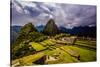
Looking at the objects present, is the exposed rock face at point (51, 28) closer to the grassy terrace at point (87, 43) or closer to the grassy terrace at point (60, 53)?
the grassy terrace at point (60, 53)

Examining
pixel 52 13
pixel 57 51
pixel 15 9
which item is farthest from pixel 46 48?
pixel 15 9

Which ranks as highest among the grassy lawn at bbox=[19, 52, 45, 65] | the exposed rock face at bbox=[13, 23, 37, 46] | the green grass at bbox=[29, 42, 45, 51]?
the exposed rock face at bbox=[13, 23, 37, 46]

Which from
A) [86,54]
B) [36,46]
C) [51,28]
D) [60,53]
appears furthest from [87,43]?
[36,46]

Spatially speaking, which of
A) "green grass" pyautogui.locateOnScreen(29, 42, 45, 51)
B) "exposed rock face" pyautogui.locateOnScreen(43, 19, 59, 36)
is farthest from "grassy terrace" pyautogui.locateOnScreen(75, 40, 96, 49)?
"green grass" pyautogui.locateOnScreen(29, 42, 45, 51)

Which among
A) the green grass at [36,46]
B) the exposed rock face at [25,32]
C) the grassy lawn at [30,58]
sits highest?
the exposed rock face at [25,32]

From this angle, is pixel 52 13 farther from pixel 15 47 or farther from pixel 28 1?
pixel 15 47

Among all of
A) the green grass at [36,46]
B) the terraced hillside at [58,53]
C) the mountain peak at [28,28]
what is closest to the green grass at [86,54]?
the terraced hillside at [58,53]

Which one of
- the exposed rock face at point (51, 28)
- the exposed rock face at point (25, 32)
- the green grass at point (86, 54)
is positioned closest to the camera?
the exposed rock face at point (25, 32)

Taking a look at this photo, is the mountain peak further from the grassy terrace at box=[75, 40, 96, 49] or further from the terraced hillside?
the grassy terrace at box=[75, 40, 96, 49]

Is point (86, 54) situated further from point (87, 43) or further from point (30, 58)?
point (30, 58)
